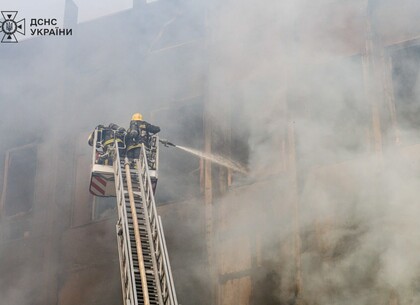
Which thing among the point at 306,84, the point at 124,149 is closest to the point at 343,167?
the point at 306,84

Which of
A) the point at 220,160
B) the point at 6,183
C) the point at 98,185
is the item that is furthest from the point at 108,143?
the point at 6,183

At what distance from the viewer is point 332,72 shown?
446 inches

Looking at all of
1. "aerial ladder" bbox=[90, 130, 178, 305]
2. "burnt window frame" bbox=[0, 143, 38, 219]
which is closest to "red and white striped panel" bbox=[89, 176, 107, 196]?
"aerial ladder" bbox=[90, 130, 178, 305]

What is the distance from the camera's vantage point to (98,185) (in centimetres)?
1093

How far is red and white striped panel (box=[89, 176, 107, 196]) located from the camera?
10789 mm

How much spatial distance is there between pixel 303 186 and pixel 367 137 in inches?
40.1

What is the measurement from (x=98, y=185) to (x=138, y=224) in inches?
59.8

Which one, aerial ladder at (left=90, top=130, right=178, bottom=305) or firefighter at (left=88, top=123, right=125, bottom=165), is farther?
firefighter at (left=88, top=123, right=125, bottom=165)

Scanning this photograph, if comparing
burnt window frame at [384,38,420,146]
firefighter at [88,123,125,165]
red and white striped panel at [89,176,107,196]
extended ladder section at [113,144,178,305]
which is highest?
burnt window frame at [384,38,420,146]

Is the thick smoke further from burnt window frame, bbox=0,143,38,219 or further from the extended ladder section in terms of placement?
burnt window frame, bbox=0,143,38,219

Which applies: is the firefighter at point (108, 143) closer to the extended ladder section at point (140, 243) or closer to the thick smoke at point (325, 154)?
the extended ladder section at point (140, 243)

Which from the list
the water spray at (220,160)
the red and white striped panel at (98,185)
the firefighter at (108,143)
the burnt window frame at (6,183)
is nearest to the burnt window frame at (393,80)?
the water spray at (220,160)

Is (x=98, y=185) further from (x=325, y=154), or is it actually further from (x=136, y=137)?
(x=325, y=154)

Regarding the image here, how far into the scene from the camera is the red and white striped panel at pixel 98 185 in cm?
1079
